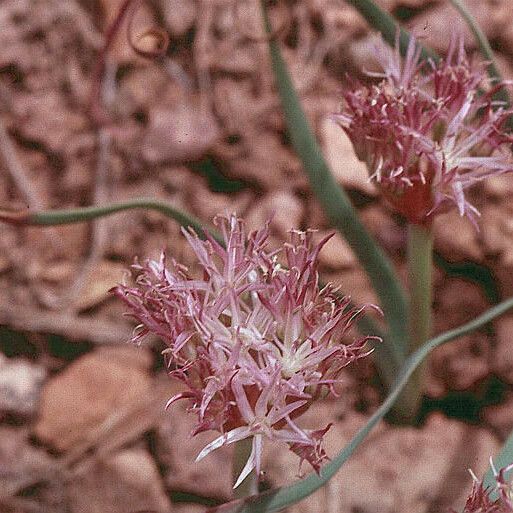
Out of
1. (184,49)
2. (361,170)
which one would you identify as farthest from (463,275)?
(184,49)

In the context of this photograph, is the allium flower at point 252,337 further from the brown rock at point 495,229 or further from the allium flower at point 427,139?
the brown rock at point 495,229

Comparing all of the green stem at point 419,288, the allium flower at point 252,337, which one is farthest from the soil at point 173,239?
the allium flower at point 252,337

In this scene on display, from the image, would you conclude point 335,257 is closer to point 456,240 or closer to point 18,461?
point 456,240

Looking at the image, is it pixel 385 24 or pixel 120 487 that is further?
pixel 120 487

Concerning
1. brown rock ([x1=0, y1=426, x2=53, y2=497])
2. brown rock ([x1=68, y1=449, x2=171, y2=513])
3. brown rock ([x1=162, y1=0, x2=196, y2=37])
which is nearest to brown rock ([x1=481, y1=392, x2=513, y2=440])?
brown rock ([x1=68, y1=449, x2=171, y2=513])

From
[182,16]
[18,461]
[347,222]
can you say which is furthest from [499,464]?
[182,16]
